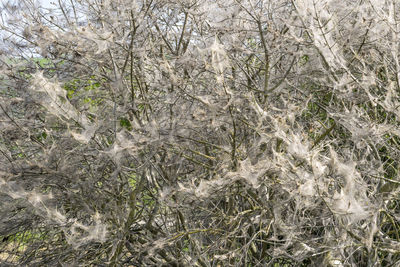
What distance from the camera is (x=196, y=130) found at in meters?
4.17

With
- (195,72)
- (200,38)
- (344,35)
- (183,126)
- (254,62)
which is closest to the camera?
(183,126)

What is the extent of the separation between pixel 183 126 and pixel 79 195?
1.02 meters

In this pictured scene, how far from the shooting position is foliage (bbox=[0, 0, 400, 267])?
11.0 feet

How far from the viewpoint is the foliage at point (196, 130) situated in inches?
132

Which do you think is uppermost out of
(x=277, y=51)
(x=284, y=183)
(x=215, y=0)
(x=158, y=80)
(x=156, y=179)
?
(x=215, y=0)

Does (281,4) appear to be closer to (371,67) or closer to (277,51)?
(277,51)

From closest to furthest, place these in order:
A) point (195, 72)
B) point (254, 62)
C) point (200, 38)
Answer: point (195, 72) < point (200, 38) < point (254, 62)

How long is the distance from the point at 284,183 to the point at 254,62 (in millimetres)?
2163

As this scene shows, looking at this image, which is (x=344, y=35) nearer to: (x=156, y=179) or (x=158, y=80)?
(x=158, y=80)

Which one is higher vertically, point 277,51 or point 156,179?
point 277,51

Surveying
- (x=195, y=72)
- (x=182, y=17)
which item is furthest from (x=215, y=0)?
(x=195, y=72)

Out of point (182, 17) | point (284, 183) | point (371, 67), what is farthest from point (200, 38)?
point (284, 183)

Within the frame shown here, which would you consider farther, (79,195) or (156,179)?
(156,179)

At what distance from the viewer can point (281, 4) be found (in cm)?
454
